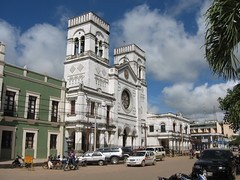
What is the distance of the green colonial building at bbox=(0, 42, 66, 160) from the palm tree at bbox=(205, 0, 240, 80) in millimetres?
23391

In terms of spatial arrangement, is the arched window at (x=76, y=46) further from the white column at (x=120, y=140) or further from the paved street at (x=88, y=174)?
the paved street at (x=88, y=174)

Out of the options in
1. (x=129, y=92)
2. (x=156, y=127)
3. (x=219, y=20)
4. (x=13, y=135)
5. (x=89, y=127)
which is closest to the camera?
(x=219, y=20)

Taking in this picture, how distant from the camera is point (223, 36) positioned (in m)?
6.42

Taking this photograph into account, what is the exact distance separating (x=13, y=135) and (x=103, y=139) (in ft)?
56.2

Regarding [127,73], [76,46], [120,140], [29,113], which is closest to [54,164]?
[29,113]

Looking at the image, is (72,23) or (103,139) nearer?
(103,139)

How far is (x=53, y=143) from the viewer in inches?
1318

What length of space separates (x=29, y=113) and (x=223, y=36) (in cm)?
2726

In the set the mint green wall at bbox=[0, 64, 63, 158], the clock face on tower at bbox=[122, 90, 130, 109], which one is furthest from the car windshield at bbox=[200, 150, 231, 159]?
the clock face on tower at bbox=[122, 90, 130, 109]

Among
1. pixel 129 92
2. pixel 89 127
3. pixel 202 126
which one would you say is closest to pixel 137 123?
pixel 129 92

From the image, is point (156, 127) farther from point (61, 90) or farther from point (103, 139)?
point (61, 90)

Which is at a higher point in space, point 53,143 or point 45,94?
point 45,94

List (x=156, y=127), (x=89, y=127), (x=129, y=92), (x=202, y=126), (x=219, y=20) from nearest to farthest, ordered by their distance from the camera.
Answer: (x=219, y=20) < (x=89, y=127) < (x=129, y=92) < (x=156, y=127) < (x=202, y=126)

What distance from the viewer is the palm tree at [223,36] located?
20.3 ft
